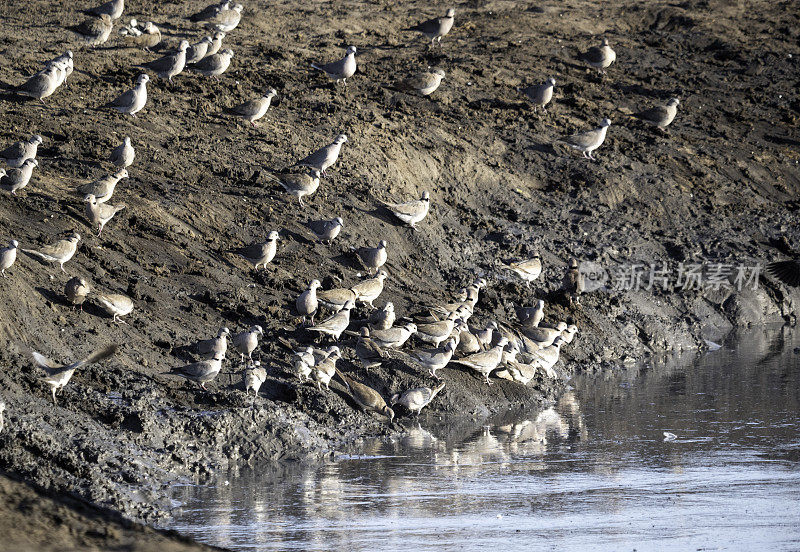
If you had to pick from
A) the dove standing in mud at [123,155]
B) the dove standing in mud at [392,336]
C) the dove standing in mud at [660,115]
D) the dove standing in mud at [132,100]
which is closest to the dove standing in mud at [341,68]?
the dove standing in mud at [132,100]

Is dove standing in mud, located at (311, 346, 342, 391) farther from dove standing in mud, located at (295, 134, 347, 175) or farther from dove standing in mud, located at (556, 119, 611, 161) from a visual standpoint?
dove standing in mud, located at (556, 119, 611, 161)

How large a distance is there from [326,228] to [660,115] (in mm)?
9509

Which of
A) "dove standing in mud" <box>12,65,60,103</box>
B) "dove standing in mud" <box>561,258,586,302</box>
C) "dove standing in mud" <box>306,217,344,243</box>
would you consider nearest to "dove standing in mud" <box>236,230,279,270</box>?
"dove standing in mud" <box>306,217,344,243</box>

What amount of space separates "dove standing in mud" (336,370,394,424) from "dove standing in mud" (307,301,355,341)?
103 centimetres

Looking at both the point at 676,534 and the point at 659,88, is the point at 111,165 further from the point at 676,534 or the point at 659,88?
the point at 659,88

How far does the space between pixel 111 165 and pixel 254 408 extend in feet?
18.4

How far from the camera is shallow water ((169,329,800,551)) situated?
9.22m

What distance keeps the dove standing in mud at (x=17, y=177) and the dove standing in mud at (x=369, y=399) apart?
499 cm

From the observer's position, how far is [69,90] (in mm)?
18938

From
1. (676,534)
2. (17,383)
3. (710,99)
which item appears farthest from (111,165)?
(710,99)

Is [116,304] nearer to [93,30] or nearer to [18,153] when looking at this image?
[18,153]

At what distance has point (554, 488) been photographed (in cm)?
1070

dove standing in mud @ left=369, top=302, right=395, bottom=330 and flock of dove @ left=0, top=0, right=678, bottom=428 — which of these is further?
dove standing in mud @ left=369, top=302, right=395, bottom=330

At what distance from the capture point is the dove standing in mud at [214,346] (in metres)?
12.7
